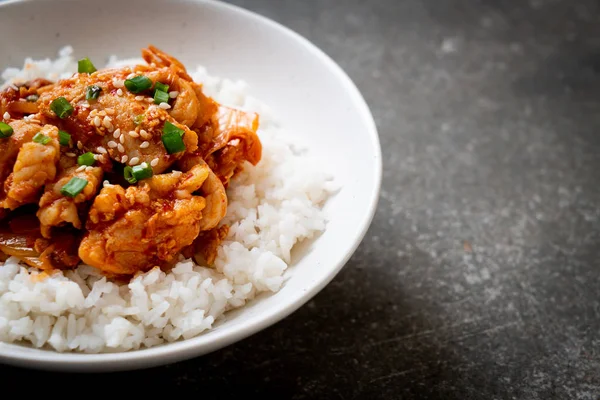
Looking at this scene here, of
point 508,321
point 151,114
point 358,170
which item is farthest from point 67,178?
point 508,321

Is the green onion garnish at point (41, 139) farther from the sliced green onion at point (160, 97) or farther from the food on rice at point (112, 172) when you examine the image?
the sliced green onion at point (160, 97)

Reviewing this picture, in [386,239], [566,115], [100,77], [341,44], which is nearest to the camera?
[100,77]

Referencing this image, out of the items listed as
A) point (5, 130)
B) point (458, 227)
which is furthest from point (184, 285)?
point (458, 227)

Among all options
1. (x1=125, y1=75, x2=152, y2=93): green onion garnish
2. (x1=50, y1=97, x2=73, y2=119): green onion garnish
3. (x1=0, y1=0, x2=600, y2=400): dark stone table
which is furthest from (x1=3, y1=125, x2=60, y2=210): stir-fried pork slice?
(x1=0, y1=0, x2=600, y2=400): dark stone table

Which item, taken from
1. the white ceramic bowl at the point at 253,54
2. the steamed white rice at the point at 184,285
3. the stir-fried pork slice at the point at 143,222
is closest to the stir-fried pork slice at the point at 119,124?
the stir-fried pork slice at the point at 143,222

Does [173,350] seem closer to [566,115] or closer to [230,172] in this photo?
[230,172]

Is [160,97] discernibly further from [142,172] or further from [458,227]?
[458,227]
